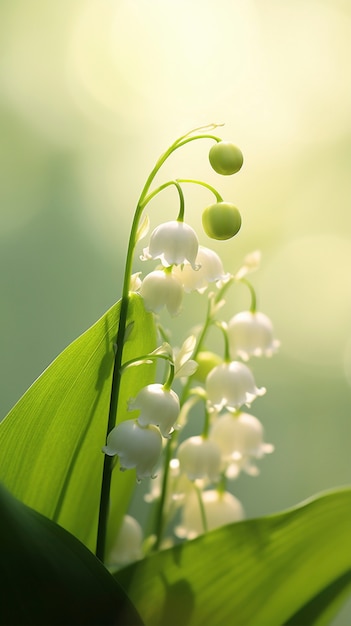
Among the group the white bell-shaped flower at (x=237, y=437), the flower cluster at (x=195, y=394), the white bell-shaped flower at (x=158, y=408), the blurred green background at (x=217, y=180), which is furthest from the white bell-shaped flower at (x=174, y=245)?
the blurred green background at (x=217, y=180)

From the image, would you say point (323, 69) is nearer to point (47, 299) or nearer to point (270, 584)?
point (47, 299)

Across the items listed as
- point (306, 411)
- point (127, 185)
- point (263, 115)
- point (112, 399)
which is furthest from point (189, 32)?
point (112, 399)

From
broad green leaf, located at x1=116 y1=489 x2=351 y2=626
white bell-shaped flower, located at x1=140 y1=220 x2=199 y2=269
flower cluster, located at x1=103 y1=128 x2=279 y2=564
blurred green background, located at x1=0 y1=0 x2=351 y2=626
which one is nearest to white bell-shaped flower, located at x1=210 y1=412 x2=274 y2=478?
flower cluster, located at x1=103 y1=128 x2=279 y2=564

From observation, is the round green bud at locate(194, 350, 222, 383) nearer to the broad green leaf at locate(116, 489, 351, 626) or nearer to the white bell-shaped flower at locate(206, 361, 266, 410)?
the white bell-shaped flower at locate(206, 361, 266, 410)

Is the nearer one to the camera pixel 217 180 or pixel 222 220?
pixel 222 220

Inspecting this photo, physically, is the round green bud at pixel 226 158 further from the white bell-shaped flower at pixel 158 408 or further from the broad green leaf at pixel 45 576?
the broad green leaf at pixel 45 576

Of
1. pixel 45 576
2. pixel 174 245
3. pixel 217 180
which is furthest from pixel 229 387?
pixel 217 180

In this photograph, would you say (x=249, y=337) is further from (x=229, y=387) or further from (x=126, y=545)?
(x=126, y=545)
